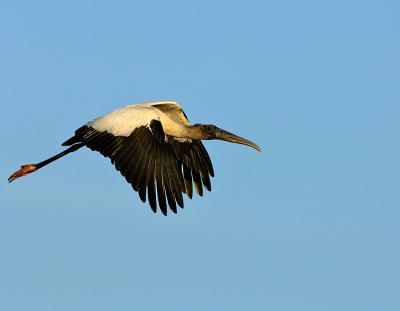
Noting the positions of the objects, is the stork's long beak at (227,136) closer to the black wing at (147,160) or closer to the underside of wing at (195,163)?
the underside of wing at (195,163)

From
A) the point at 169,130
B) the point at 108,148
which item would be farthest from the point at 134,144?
the point at 169,130

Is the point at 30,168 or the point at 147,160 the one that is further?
the point at 30,168

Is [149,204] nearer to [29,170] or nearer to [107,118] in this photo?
[107,118]

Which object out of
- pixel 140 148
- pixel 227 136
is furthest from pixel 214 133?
pixel 140 148

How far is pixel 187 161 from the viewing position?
29938 millimetres

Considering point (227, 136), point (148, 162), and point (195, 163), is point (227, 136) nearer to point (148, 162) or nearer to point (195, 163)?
point (195, 163)

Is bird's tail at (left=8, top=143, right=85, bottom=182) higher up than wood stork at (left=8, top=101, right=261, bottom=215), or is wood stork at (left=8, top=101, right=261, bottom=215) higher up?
bird's tail at (left=8, top=143, right=85, bottom=182)

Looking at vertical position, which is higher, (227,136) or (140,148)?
(227,136)

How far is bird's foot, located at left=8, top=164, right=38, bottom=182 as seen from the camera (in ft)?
98.0

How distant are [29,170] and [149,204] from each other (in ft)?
18.8

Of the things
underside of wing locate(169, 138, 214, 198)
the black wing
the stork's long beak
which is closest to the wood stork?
the black wing

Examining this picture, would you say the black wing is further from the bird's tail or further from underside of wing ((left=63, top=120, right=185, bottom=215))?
the bird's tail

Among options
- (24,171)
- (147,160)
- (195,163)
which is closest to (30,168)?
(24,171)

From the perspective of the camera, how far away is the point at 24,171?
3000cm
